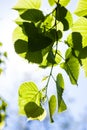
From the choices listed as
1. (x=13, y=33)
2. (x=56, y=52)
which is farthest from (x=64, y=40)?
(x=13, y=33)

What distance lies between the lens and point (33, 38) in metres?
0.65

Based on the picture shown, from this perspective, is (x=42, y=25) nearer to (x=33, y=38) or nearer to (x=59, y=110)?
(x=33, y=38)

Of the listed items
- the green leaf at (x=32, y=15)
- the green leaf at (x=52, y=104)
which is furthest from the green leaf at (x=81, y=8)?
the green leaf at (x=52, y=104)

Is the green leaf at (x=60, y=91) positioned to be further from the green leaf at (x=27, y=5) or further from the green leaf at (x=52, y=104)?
the green leaf at (x=27, y=5)

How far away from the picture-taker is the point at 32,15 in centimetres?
70

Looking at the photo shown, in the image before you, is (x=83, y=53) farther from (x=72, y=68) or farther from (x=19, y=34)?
(x=19, y=34)

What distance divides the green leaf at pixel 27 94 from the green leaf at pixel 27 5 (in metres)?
0.23

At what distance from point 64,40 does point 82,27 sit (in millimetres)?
61

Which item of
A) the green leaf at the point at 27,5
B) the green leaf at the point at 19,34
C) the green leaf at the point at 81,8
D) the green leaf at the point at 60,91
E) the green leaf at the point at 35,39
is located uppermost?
the green leaf at the point at 27,5

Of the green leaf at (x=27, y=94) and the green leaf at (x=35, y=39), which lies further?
the green leaf at (x=27, y=94)

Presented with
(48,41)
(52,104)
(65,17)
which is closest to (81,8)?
(65,17)

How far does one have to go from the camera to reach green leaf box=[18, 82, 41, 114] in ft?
2.47

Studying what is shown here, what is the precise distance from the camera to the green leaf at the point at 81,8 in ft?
2.41

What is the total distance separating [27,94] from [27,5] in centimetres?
26
